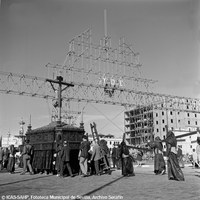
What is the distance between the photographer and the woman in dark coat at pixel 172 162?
814cm

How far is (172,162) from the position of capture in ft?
27.3

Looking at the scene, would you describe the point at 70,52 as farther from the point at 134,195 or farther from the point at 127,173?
the point at 134,195

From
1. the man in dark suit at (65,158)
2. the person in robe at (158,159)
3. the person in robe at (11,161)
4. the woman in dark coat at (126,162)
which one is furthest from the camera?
the person in robe at (11,161)

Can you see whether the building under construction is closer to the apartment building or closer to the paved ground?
the apartment building

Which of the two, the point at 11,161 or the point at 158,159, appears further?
the point at 11,161

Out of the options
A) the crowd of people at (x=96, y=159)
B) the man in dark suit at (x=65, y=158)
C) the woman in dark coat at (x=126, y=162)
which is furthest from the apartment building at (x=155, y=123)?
the man in dark suit at (x=65, y=158)

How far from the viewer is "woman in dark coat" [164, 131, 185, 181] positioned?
26.7 ft

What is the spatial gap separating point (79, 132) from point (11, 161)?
158 inches

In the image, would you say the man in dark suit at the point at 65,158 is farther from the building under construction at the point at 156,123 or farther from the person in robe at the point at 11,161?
the building under construction at the point at 156,123

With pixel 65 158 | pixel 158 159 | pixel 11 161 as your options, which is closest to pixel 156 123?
pixel 158 159

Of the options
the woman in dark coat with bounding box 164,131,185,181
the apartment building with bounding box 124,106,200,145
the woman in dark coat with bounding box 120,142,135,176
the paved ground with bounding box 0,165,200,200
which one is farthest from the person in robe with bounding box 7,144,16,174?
the apartment building with bounding box 124,106,200,145

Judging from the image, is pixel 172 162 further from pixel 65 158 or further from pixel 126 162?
pixel 65 158

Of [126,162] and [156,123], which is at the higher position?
[156,123]

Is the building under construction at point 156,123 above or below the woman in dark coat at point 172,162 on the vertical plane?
above
